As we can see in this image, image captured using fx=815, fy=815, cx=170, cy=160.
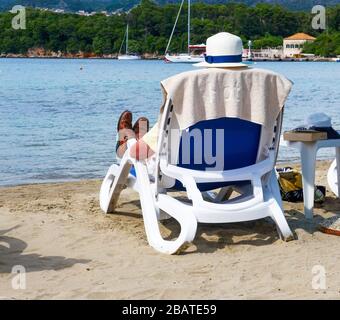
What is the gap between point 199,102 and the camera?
5.52 meters

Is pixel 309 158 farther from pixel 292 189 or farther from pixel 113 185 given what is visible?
pixel 113 185

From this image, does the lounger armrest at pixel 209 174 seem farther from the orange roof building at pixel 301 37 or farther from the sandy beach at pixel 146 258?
the orange roof building at pixel 301 37

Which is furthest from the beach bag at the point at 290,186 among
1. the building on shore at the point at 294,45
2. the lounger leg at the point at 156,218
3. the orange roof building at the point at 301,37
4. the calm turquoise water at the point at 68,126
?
the orange roof building at the point at 301,37

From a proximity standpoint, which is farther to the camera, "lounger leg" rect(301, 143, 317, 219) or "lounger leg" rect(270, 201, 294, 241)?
"lounger leg" rect(301, 143, 317, 219)

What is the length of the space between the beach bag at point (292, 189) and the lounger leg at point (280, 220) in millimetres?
1495

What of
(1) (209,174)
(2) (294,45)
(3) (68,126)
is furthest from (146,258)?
(2) (294,45)

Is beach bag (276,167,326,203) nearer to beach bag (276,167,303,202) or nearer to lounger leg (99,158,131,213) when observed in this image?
beach bag (276,167,303,202)

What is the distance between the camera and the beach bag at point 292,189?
7.19 m

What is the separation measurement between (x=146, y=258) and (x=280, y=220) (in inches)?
38.9

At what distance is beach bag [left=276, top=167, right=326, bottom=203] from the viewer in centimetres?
719

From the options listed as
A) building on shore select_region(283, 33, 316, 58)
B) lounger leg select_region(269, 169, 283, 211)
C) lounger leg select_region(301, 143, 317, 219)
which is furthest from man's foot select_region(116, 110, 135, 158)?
building on shore select_region(283, 33, 316, 58)

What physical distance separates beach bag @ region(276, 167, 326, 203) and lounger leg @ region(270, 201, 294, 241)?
1495 millimetres
